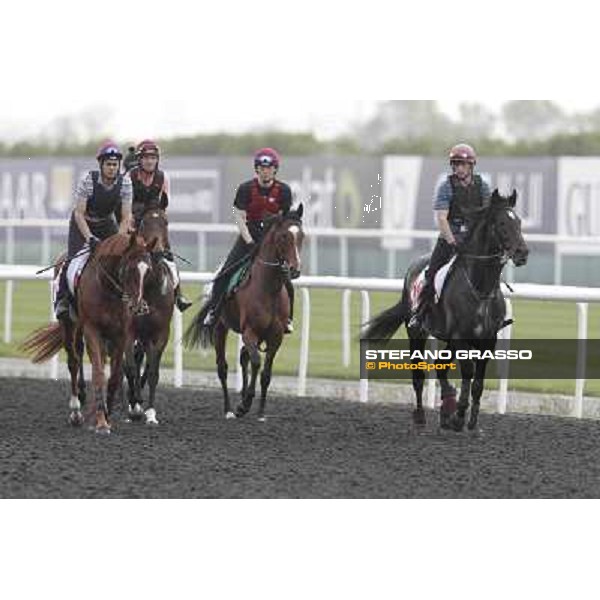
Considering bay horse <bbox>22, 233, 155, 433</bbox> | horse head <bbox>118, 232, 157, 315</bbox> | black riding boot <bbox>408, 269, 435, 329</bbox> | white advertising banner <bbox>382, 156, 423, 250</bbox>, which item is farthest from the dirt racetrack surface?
white advertising banner <bbox>382, 156, 423, 250</bbox>

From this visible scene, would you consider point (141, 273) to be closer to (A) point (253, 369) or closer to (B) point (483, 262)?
(A) point (253, 369)

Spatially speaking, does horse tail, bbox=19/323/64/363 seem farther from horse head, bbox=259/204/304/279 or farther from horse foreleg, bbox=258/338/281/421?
horse head, bbox=259/204/304/279

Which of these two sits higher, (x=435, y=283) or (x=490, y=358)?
(x=435, y=283)

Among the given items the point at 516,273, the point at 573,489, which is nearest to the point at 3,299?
the point at 516,273

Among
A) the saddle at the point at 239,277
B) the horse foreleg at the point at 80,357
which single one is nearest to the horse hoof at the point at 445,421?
the saddle at the point at 239,277

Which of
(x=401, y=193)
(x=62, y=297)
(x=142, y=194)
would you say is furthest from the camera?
(x=401, y=193)

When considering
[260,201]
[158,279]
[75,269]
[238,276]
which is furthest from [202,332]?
[75,269]

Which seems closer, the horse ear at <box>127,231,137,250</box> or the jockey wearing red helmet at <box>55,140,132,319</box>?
the horse ear at <box>127,231,137,250</box>

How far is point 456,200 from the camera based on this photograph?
11.3 m

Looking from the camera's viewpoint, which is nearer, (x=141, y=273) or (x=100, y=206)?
(x=141, y=273)

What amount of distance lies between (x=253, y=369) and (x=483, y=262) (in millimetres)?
1675

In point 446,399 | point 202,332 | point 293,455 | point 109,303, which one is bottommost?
point 293,455

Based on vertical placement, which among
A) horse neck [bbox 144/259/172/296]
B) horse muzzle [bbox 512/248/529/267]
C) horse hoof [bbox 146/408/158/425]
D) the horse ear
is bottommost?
horse hoof [bbox 146/408/158/425]

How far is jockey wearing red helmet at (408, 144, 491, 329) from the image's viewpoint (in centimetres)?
1119
